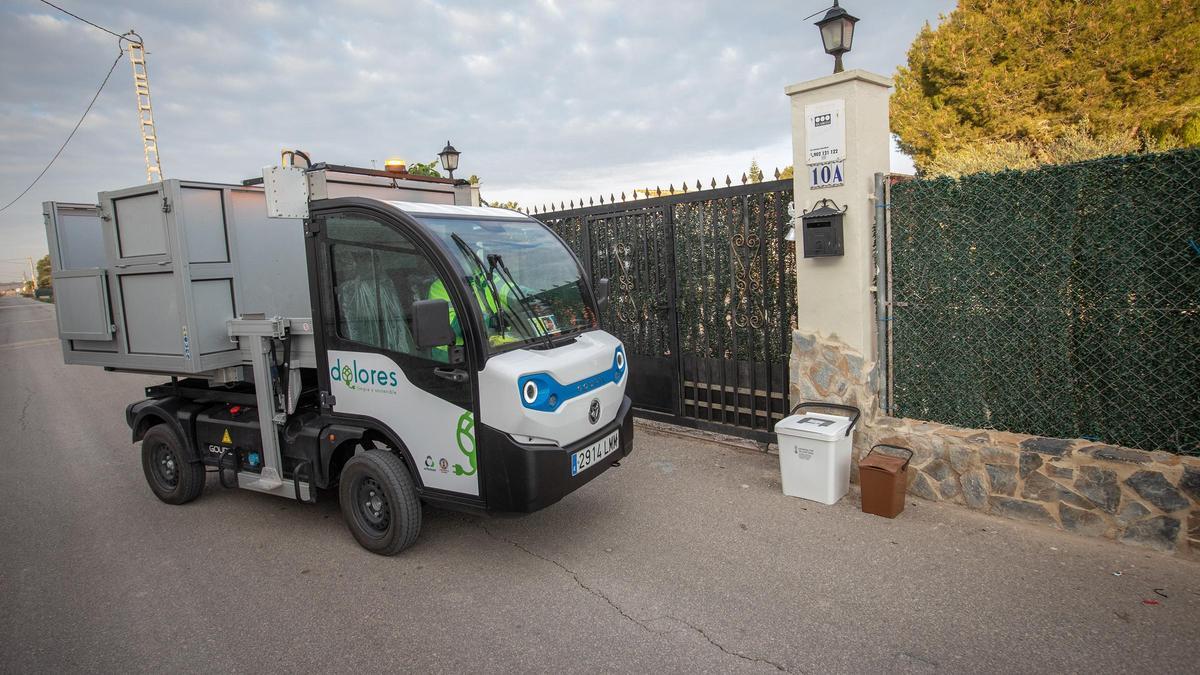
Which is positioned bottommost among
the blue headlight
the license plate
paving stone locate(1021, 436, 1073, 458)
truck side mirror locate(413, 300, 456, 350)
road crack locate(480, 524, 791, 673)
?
road crack locate(480, 524, 791, 673)

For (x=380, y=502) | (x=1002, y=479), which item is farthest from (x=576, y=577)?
(x=1002, y=479)

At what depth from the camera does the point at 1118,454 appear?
4.00m

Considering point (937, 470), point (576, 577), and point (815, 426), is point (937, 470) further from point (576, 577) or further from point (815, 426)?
point (576, 577)

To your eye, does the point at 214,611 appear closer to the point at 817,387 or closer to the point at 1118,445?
the point at 817,387

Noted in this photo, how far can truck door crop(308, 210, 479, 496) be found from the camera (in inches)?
153

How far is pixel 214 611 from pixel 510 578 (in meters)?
1.70

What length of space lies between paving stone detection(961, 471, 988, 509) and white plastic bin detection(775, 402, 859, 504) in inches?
31.7

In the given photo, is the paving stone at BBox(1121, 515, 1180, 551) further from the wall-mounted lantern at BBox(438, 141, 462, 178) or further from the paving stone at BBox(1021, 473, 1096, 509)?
the wall-mounted lantern at BBox(438, 141, 462, 178)

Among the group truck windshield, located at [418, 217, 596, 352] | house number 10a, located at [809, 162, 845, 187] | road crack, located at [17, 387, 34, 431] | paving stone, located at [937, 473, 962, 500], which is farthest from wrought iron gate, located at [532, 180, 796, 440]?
road crack, located at [17, 387, 34, 431]

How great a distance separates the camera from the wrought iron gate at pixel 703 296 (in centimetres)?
610

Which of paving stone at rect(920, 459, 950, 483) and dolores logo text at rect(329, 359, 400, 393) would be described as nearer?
dolores logo text at rect(329, 359, 400, 393)

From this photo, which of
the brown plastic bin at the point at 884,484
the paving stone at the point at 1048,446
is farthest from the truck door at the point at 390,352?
the paving stone at the point at 1048,446

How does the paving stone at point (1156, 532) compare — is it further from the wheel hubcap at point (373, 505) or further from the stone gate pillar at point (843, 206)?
the wheel hubcap at point (373, 505)

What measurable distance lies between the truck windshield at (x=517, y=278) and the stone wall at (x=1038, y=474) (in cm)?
228
